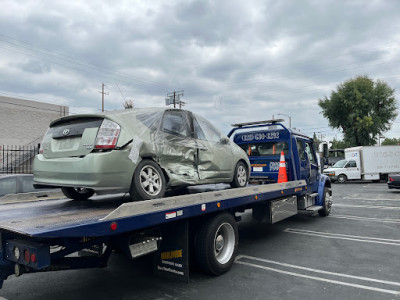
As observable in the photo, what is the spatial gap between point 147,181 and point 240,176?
2324 mm

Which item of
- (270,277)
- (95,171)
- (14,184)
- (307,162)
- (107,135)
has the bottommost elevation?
(270,277)

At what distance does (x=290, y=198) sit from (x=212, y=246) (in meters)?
3.10

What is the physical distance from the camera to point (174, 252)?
12.7 feet

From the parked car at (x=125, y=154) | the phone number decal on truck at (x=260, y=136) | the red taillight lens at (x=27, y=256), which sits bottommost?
the red taillight lens at (x=27, y=256)

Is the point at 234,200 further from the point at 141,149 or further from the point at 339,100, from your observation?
the point at 339,100

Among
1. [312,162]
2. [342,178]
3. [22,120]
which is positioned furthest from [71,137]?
[22,120]

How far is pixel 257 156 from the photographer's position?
769 centimetres

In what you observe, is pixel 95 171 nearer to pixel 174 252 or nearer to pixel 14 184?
pixel 174 252

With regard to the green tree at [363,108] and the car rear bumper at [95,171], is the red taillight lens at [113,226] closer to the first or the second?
the car rear bumper at [95,171]

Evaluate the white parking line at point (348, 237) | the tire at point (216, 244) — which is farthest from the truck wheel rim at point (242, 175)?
the white parking line at point (348, 237)

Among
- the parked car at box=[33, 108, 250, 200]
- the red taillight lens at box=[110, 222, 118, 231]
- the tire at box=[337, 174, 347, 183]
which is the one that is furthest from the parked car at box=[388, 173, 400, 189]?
the red taillight lens at box=[110, 222, 118, 231]

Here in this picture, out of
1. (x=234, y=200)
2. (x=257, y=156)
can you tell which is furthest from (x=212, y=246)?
(x=257, y=156)

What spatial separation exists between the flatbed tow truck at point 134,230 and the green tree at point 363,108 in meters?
30.6

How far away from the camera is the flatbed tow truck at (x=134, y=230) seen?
8.79 feet
